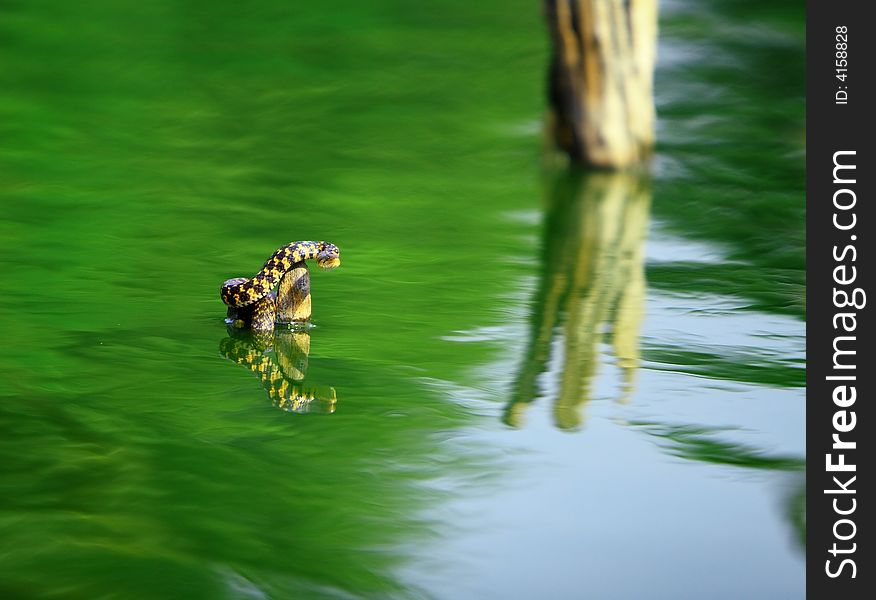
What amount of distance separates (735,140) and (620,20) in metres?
1.57

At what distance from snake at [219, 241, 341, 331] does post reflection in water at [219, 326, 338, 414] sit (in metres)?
0.05

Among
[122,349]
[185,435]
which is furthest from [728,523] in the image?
[122,349]

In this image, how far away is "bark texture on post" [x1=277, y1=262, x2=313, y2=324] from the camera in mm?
4367

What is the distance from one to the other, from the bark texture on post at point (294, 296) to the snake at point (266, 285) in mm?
31

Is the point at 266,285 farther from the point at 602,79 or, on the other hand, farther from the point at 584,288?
the point at 602,79

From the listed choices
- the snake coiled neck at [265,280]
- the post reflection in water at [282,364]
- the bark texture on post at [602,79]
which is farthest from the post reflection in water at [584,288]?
the snake coiled neck at [265,280]

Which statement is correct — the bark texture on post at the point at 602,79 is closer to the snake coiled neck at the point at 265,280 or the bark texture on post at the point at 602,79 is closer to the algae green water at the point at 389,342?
the algae green water at the point at 389,342

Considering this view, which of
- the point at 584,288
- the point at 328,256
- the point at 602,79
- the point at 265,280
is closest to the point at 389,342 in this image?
the point at 328,256

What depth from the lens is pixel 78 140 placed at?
7.02 m

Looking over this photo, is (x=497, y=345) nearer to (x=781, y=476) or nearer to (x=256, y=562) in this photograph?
(x=781, y=476)

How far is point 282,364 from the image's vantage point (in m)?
4.09

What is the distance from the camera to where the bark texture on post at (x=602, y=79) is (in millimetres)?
7098

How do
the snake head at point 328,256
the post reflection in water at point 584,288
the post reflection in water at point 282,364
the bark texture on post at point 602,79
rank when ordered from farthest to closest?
the bark texture on post at point 602,79
the snake head at point 328,256
the post reflection in water at point 584,288
the post reflection in water at point 282,364

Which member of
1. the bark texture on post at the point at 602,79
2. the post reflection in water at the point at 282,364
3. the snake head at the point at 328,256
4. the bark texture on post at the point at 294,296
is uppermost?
the bark texture on post at the point at 602,79
